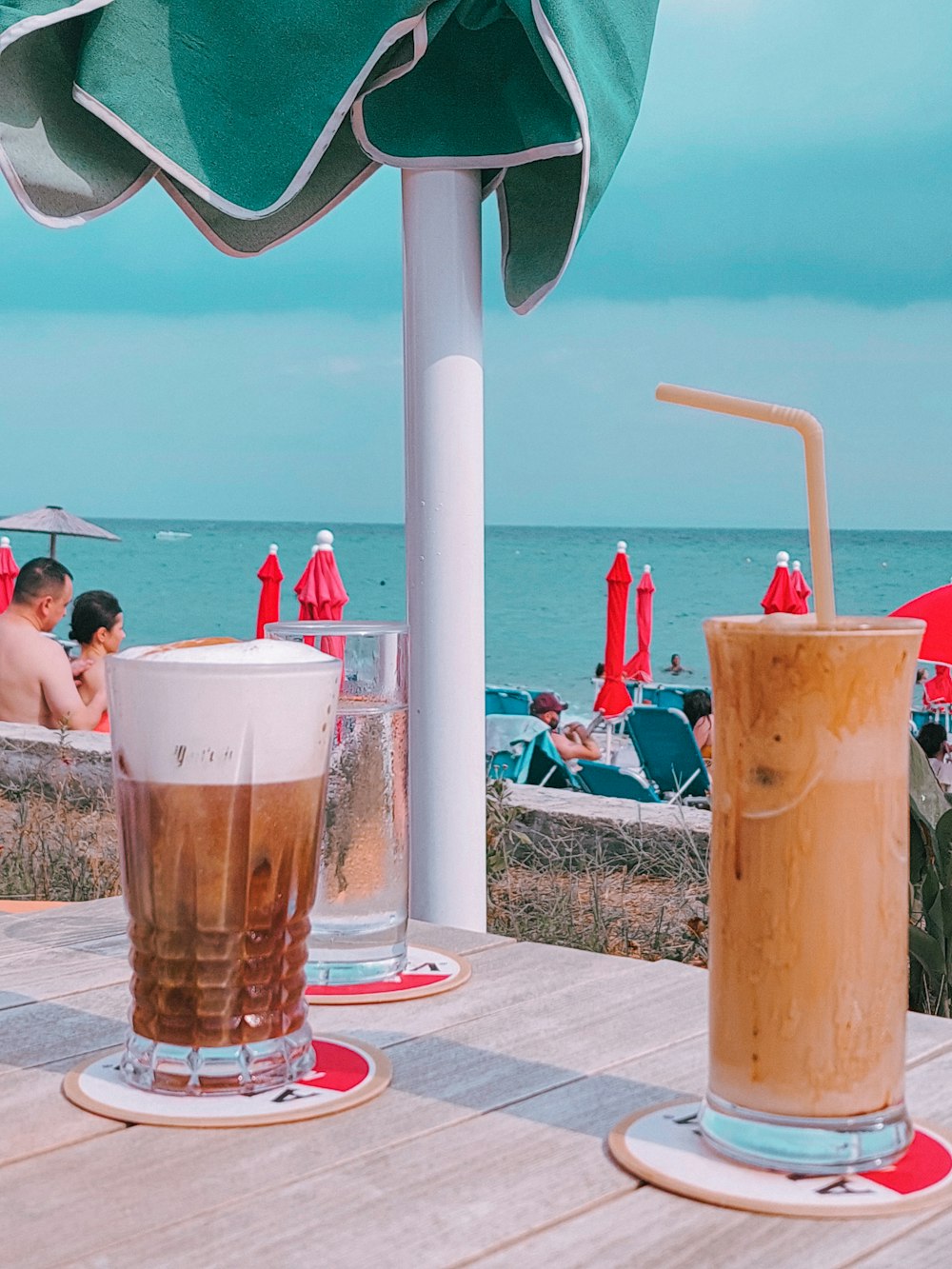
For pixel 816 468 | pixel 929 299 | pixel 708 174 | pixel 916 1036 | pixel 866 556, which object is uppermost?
pixel 708 174

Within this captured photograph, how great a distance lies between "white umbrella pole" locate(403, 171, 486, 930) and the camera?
5.98ft

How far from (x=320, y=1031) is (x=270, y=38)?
1.22 metres

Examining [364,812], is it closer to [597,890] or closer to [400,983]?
[400,983]

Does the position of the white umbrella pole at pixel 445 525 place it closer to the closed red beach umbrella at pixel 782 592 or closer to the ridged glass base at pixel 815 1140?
the ridged glass base at pixel 815 1140

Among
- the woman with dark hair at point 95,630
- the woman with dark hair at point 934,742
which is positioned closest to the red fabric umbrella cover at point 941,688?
the woman with dark hair at point 934,742

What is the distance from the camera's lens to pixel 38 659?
5367mm

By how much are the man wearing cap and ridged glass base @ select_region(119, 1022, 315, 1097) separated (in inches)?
292

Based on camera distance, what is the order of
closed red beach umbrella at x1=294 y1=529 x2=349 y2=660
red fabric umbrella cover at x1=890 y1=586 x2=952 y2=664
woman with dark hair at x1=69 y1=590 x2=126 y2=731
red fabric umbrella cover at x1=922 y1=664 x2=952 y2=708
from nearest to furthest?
red fabric umbrella cover at x1=890 y1=586 x2=952 y2=664
woman with dark hair at x1=69 y1=590 x2=126 y2=731
closed red beach umbrella at x1=294 y1=529 x2=349 y2=660
red fabric umbrella cover at x1=922 y1=664 x2=952 y2=708

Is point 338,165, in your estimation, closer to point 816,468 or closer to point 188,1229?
point 816,468

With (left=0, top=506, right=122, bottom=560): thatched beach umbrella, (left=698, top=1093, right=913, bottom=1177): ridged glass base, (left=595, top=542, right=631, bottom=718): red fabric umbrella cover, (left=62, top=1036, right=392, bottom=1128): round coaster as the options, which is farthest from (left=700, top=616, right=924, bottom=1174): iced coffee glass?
(left=0, top=506, right=122, bottom=560): thatched beach umbrella

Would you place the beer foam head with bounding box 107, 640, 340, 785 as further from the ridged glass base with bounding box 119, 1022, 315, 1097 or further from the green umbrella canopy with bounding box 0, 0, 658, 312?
the green umbrella canopy with bounding box 0, 0, 658, 312

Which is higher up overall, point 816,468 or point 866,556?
point 866,556

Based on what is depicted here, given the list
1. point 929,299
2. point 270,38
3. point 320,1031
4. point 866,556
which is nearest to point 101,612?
point 270,38

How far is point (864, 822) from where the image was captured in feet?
2.29
